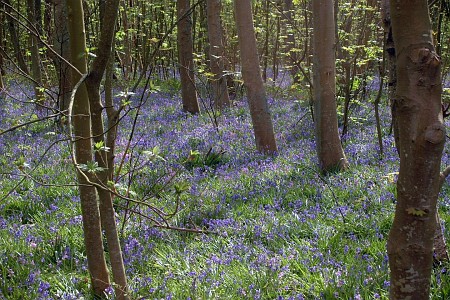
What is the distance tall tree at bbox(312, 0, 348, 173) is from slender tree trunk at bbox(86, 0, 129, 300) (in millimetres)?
4251

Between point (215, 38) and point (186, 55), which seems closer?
point (215, 38)

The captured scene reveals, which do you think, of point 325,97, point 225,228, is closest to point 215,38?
point 325,97

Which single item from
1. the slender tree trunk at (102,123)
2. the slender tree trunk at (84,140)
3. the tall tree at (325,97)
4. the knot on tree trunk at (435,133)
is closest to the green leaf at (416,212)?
the knot on tree trunk at (435,133)

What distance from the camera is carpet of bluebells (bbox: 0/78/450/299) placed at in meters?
3.30

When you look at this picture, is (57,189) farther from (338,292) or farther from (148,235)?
(338,292)

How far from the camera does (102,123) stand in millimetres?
2609

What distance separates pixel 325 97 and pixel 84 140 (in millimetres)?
4499

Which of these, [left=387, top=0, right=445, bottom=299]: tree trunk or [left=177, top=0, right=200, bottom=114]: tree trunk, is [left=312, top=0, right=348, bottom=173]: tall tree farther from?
[left=177, top=0, right=200, bottom=114]: tree trunk

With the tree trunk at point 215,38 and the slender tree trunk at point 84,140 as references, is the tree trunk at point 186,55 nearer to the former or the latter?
the tree trunk at point 215,38

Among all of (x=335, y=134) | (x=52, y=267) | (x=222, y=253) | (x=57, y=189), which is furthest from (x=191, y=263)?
(x=335, y=134)

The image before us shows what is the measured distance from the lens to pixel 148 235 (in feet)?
14.6

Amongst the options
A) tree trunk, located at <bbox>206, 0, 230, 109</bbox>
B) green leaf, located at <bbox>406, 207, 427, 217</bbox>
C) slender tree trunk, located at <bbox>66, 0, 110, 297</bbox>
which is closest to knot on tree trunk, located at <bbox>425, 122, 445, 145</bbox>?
green leaf, located at <bbox>406, 207, 427, 217</bbox>

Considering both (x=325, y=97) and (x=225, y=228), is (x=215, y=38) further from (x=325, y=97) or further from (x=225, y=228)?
(x=225, y=228)

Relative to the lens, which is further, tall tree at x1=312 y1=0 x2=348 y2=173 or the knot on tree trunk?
tall tree at x1=312 y1=0 x2=348 y2=173
